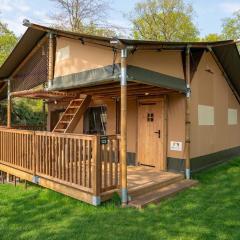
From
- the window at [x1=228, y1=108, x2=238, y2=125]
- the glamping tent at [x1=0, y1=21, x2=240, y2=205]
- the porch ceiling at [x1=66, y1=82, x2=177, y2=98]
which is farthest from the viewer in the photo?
the window at [x1=228, y1=108, x2=238, y2=125]

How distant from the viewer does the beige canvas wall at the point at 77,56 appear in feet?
19.6

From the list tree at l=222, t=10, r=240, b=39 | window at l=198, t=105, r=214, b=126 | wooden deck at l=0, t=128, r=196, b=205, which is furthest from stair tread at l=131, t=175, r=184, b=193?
tree at l=222, t=10, r=240, b=39

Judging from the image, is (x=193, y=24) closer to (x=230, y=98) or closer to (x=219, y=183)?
(x=230, y=98)

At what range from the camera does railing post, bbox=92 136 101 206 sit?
16.9 feet

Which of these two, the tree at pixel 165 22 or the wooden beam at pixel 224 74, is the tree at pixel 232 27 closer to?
the tree at pixel 165 22

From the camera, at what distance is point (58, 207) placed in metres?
5.50

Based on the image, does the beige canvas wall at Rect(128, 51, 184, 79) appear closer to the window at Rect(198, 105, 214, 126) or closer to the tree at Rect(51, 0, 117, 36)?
the window at Rect(198, 105, 214, 126)

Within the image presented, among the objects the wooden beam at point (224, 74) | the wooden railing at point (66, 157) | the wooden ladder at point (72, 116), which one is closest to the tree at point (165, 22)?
the wooden beam at point (224, 74)

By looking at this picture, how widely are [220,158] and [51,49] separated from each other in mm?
6730

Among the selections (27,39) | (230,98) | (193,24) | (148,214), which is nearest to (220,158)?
(230,98)

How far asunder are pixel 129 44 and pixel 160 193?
3.16 metres

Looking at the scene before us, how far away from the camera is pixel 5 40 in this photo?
24703mm

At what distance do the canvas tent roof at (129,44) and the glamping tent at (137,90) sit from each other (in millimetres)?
26

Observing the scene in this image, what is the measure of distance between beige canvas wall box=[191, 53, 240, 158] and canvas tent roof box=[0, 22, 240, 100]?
0.40 metres
